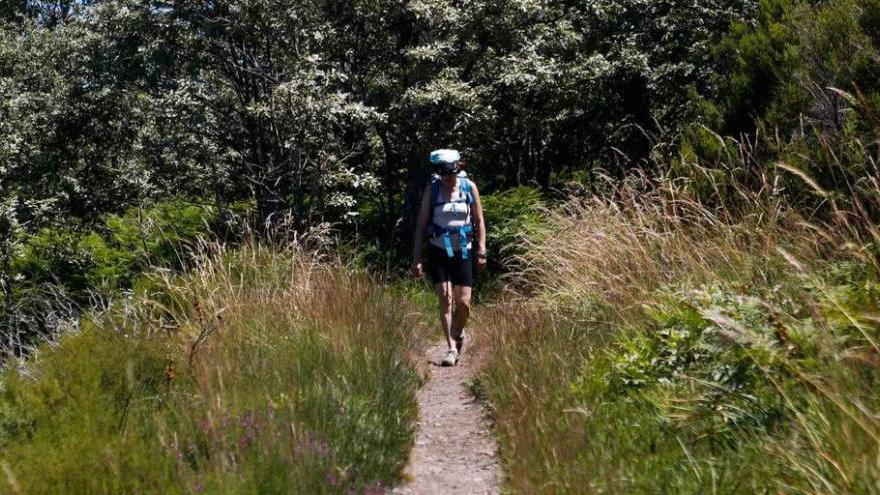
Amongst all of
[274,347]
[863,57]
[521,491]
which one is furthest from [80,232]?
A: [521,491]

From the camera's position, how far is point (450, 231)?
355 inches

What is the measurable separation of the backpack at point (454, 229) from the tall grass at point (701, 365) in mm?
749

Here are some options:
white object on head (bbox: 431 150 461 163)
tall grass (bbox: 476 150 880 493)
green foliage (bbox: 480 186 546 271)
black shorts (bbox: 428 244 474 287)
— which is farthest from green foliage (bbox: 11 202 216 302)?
tall grass (bbox: 476 150 880 493)

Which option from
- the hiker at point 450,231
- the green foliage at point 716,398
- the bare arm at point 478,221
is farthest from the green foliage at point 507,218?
the green foliage at point 716,398

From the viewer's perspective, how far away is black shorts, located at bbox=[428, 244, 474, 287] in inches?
358

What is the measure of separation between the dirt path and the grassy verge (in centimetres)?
17

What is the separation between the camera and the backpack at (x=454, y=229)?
29.6 ft

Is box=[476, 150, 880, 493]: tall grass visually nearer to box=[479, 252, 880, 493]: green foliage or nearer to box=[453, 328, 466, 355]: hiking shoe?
box=[479, 252, 880, 493]: green foliage

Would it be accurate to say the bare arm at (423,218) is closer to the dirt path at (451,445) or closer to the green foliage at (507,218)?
the dirt path at (451,445)

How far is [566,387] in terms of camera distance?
21.0ft

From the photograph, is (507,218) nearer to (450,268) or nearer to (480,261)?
(480,261)

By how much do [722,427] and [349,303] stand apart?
12.3 feet

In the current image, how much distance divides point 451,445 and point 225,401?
1.69 metres

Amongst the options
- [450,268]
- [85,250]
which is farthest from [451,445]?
[85,250]
